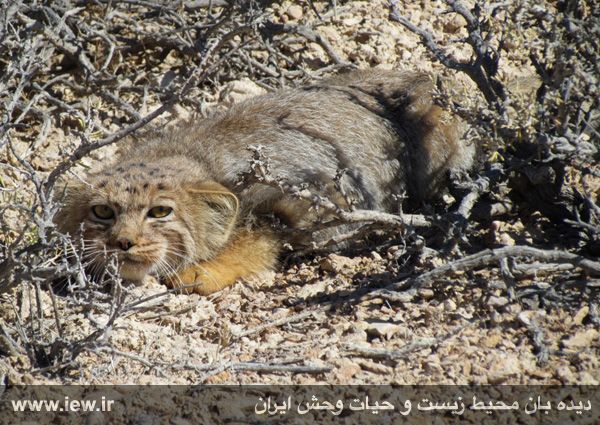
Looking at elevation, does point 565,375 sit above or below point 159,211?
below

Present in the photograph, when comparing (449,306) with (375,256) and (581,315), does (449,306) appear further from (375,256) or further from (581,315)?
(375,256)

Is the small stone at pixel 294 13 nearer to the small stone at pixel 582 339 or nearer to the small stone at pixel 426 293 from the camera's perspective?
the small stone at pixel 426 293

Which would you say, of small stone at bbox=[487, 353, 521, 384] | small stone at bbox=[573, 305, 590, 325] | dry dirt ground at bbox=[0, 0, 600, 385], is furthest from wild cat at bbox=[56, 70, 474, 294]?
small stone at bbox=[487, 353, 521, 384]

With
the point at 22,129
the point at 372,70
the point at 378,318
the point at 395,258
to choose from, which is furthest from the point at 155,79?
the point at 378,318

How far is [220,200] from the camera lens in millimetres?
6379

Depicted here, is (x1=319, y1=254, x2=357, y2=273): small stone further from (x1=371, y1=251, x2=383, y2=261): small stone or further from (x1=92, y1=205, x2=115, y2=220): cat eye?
(x1=92, y1=205, x2=115, y2=220): cat eye

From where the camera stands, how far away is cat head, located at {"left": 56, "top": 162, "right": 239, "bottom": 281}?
19.4 ft

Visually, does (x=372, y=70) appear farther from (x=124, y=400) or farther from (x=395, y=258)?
(x=124, y=400)

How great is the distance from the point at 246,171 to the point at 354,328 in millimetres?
1752

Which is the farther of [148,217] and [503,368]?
[148,217]

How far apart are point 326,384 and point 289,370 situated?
214mm

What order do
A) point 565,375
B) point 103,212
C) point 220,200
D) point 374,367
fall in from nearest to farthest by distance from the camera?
point 565,375 < point 374,367 < point 103,212 < point 220,200

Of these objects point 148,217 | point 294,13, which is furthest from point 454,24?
point 148,217

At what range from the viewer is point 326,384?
182 inches
